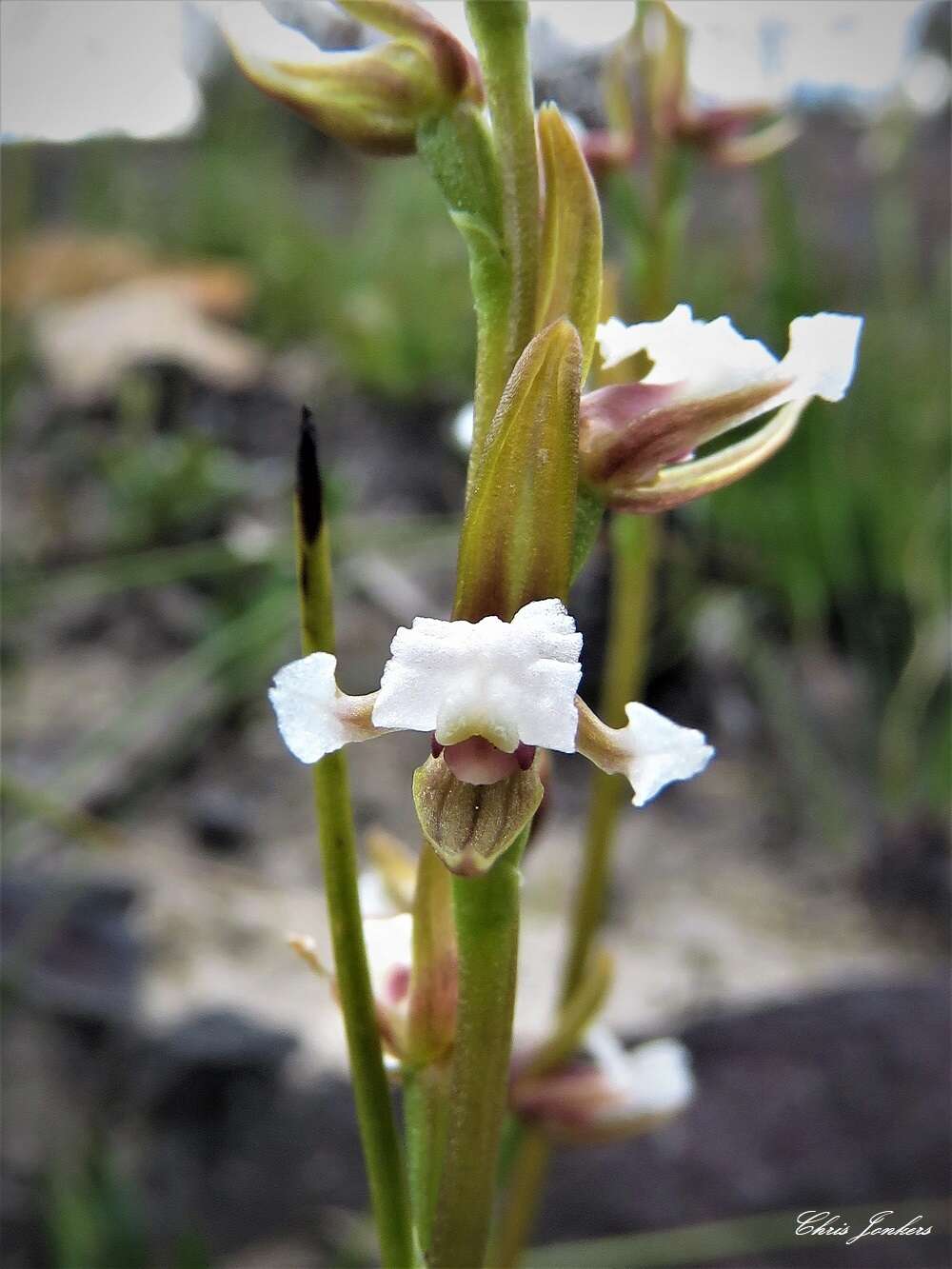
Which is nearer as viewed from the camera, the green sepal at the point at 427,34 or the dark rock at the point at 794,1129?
the green sepal at the point at 427,34

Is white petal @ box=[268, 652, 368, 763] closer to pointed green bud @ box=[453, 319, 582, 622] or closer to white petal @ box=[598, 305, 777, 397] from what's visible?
pointed green bud @ box=[453, 319, 582, 622]

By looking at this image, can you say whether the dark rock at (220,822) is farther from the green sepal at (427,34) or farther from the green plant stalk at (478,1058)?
the green sepal at (427,34)

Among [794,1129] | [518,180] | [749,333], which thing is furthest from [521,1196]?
[749,333]

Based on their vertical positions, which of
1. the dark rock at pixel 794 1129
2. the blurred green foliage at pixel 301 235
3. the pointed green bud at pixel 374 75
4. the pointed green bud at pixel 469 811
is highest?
the blurred green foliage at pixel 301 235

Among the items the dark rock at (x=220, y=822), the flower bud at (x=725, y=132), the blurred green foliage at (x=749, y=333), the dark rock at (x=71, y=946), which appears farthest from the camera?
the blurred green foliage at (x=749, y=333)

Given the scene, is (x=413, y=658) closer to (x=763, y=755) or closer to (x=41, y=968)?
(x=41, y=968)

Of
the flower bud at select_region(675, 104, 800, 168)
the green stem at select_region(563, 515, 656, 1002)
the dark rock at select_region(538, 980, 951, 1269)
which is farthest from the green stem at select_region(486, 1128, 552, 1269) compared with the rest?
the flower bud at select_region(675, 104, 800, 168)

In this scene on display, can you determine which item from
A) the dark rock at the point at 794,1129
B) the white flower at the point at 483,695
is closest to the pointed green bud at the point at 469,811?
the white flower at the point at 483,695
